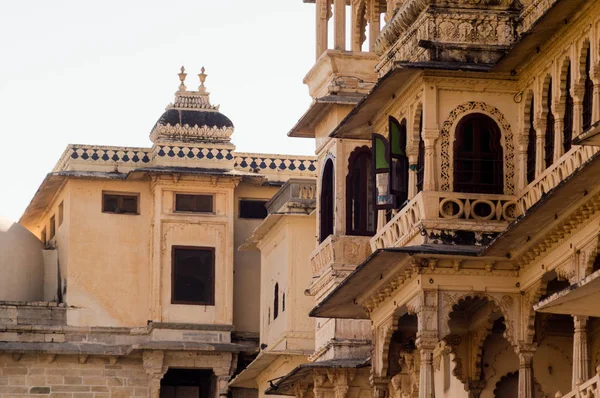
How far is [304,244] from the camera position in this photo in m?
42.0

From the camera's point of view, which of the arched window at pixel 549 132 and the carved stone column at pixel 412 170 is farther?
the carved stone column at pixel 412 170

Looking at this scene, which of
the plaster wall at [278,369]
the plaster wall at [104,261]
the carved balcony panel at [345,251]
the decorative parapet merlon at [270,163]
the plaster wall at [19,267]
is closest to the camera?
the carved balcony panel at [345,251]

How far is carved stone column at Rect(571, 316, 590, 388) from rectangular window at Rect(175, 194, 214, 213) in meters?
22.8

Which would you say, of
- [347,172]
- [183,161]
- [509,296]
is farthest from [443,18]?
[183,161]

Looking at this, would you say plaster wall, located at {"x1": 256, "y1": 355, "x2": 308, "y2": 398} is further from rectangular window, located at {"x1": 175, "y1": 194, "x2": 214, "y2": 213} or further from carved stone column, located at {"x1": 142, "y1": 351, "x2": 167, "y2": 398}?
rectangular window, located at {"x1": 175, "y1": 194, "x2": 214, "y2": 213}

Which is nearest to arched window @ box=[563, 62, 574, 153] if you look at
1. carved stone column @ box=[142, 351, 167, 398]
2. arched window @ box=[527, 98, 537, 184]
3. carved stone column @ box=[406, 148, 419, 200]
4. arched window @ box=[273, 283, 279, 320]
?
arched window @ box=[527, 98, 537, 184]

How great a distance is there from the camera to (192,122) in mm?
48531

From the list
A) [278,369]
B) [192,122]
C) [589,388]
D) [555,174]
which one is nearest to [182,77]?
[192,122]

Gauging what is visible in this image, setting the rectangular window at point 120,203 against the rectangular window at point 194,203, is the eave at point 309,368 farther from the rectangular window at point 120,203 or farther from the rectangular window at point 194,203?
the rectangular window at point 120,203

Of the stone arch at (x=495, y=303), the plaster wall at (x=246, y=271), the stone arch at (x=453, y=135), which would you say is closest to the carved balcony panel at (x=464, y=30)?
the stone arch at (x=453, y=135)

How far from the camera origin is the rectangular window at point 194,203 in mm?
47969

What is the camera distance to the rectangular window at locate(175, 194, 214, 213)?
4797 cm

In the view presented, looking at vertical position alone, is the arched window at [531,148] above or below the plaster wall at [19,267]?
below

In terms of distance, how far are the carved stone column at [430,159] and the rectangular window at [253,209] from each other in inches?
788
